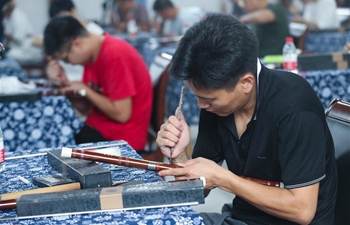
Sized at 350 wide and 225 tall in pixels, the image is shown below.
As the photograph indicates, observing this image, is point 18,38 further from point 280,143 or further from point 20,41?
point 280,143

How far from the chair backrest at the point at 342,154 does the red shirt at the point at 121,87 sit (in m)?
1.27

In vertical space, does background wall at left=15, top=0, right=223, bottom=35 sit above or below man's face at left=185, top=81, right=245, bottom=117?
above

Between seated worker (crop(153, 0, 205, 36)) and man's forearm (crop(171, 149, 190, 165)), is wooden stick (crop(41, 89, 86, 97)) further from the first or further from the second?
seated worker (crop(153, 0, 205, 36))

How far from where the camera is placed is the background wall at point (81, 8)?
834 cm

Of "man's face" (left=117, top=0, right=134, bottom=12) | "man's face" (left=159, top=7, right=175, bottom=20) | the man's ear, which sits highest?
"man's face" (left=117, top=0, right=134, bottom=12)

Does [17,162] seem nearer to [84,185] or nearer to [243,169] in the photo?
[84,185]

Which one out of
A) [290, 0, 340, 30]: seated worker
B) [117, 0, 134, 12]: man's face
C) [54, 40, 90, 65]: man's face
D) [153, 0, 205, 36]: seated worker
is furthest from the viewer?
[117, 0, 134, 12]: man's face

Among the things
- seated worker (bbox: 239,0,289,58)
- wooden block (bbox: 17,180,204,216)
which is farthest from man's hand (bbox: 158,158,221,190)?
seated worker (bbox: 239,0,289,58)

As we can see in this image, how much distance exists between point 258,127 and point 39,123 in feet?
4.64

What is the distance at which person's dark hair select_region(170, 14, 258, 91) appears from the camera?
1125mm

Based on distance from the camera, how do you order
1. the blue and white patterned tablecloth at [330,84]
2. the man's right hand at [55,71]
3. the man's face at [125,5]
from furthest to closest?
1. the man's face at [125,5]
2. the blue and white patterned tablecloth at [330,84]
3. the man's right hand at [55,71]

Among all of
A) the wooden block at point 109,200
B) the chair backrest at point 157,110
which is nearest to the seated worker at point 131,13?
the chair backrest at point 157,110

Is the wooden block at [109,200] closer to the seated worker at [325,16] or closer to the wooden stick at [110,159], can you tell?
the wooden stick at [110,159]

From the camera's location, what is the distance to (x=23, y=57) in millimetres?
5875
